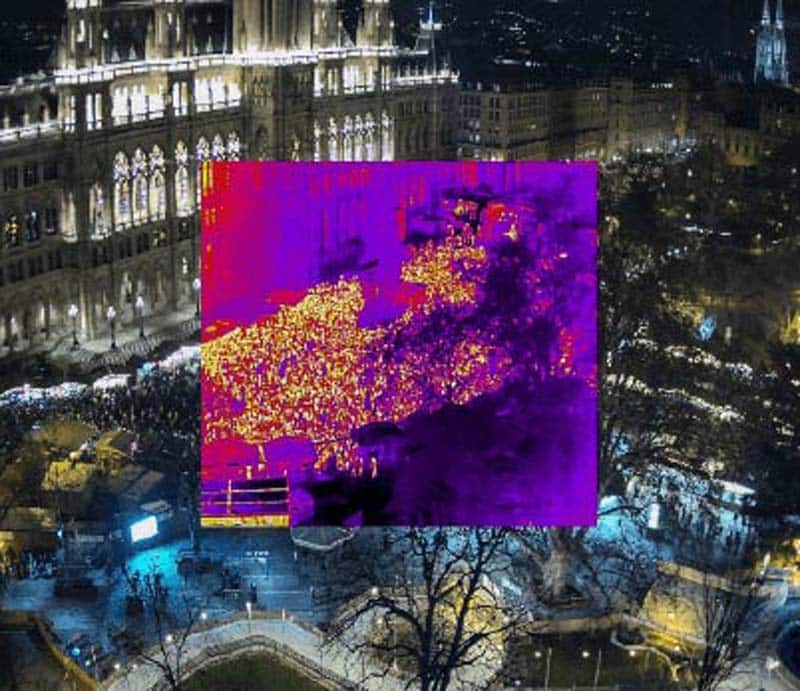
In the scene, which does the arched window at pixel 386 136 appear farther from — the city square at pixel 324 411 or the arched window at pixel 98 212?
Answer: the arched window at pixel 98 212

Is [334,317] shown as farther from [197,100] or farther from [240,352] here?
[197,100]

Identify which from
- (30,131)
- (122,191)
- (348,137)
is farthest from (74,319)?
(348,137)

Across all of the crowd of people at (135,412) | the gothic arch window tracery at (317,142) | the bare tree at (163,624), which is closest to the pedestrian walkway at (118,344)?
the crowd of people at (135,412)

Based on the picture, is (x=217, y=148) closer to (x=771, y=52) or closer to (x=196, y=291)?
(x=196, y=291)

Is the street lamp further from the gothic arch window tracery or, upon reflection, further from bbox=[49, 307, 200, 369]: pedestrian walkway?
the gothic arch window tracery
